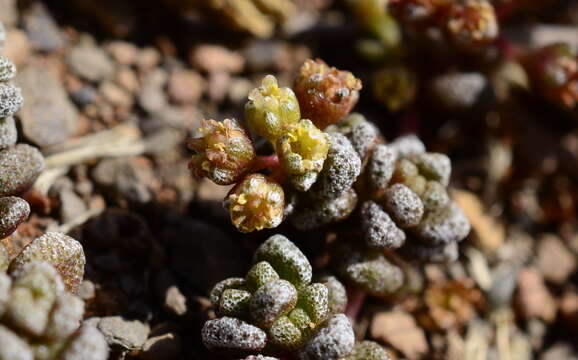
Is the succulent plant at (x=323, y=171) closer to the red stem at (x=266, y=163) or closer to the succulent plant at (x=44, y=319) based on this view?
the red stem at (x=266, y=163)

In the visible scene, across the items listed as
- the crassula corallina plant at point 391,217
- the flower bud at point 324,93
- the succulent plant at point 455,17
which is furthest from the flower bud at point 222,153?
the succulent plant at point 455,17

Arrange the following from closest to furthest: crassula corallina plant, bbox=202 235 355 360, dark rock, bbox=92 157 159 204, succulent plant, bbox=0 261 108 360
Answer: succulent plant, bbox=0 261 108 360 → crassula corallina plant, bbox=202 235 355 360 → dark rock, bbox=92 157 159 204

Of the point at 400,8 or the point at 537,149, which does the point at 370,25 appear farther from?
the point at 537,149

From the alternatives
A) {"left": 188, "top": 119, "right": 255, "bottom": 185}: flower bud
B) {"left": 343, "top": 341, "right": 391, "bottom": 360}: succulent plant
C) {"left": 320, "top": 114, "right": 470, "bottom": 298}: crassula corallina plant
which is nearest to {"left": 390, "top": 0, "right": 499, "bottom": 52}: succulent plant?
{"left": 320, "top": 114, "right": 470, "bottom": 298}: crassula corallina plant

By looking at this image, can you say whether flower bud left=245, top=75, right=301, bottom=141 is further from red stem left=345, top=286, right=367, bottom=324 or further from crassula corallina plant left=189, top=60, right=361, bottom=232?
red stem left=345, top=286, right=367, bottom=324

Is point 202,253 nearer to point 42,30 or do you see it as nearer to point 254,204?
point 254,204

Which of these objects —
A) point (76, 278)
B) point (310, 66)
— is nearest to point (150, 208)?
point (76, 278)
